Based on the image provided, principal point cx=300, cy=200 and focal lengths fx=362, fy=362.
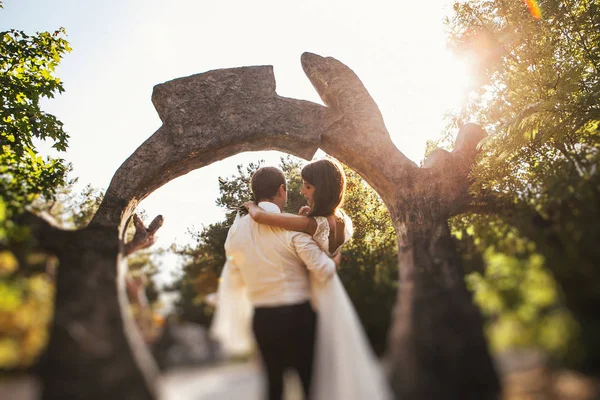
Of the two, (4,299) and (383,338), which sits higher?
(4,299)

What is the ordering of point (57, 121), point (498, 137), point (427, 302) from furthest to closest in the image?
point (57, 121), point (498, 137), point (427, 302)

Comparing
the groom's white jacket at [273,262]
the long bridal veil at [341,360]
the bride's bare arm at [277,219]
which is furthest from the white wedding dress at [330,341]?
the bride's bare arm at [277,219]

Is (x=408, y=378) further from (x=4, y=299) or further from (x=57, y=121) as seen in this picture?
(x=57, y=121)

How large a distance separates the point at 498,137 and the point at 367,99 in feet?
12.4

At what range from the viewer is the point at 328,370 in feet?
9.02

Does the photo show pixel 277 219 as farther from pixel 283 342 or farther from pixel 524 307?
pixel 524 307

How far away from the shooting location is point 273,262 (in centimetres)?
310

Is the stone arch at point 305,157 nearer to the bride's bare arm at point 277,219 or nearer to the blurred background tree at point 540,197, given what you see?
the blurred background tree at point 540,197

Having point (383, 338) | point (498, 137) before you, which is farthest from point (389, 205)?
point (498, 137)

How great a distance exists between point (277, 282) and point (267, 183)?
1.07 meters

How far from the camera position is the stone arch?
7.41 ft

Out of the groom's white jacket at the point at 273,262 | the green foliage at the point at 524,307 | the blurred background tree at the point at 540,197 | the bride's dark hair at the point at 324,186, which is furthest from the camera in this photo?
the bride's dark hair at the point at 324,186

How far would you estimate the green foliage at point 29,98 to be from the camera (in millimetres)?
8484

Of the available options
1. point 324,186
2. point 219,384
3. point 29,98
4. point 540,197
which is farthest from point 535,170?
point 29,98
